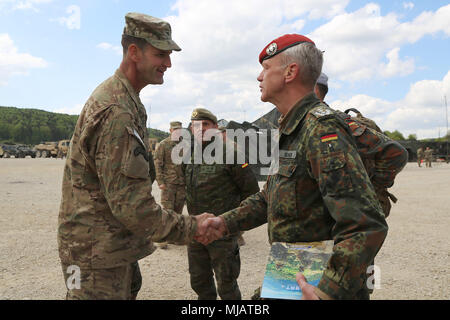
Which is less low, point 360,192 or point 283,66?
point 283,66

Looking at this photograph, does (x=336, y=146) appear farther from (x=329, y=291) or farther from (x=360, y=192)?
(x=329, y=291)

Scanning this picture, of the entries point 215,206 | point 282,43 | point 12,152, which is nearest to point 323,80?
point 282,43

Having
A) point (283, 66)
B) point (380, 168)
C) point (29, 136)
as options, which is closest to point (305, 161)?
point (283, 66)

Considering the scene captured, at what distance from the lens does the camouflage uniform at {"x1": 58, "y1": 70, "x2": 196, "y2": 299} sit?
2271 millimetres

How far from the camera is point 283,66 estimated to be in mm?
2168

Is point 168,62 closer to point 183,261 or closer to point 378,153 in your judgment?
point 378,153

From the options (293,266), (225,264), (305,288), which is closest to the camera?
(305,288)

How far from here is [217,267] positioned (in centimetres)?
408

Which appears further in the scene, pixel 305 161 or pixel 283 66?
pixel 283 66

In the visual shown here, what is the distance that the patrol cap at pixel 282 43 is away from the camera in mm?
2150

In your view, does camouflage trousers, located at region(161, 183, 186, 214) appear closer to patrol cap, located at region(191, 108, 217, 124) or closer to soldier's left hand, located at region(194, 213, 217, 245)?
patrol cap, located at region(191, 108, 217, 124)

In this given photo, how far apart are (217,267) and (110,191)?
2129mm

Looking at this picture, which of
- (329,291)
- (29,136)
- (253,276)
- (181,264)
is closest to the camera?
(329,291)

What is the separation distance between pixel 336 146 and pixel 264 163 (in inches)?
553
